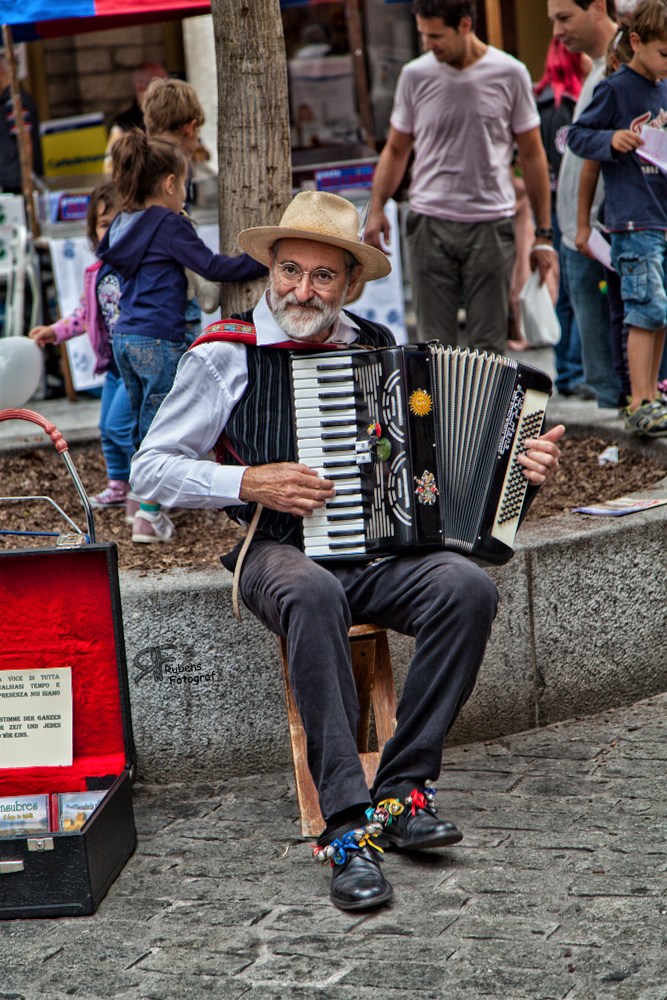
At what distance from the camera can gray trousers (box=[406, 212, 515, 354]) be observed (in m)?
5.16

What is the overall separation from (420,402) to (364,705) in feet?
2.80

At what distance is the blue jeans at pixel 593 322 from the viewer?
17.1 feet

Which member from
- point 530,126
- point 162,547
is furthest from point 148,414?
point 530,126

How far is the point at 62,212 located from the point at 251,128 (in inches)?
138

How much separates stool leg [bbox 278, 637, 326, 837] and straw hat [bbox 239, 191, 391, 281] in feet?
3.62

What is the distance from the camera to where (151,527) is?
12.7ft

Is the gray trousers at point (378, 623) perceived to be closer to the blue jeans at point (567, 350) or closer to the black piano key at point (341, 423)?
the black piano key at point (341, 423)

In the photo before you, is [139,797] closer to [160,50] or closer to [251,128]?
[251,128]

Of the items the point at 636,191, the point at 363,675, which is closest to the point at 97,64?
the point at 636,191

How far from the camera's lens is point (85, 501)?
2.83 m

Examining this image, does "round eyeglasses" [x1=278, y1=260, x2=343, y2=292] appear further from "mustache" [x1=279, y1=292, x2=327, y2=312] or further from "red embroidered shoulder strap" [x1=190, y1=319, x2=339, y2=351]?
"red embroidered shoulder strap" [x1=190, y1=319, x2=339, y2=351]

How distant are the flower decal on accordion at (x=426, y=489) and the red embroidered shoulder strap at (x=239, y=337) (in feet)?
1.39

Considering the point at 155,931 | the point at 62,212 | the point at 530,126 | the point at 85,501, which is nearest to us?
the point at 155,931

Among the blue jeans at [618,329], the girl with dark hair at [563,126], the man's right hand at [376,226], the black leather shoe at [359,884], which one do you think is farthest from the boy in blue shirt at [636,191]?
the black leather shoe at [359,884]
